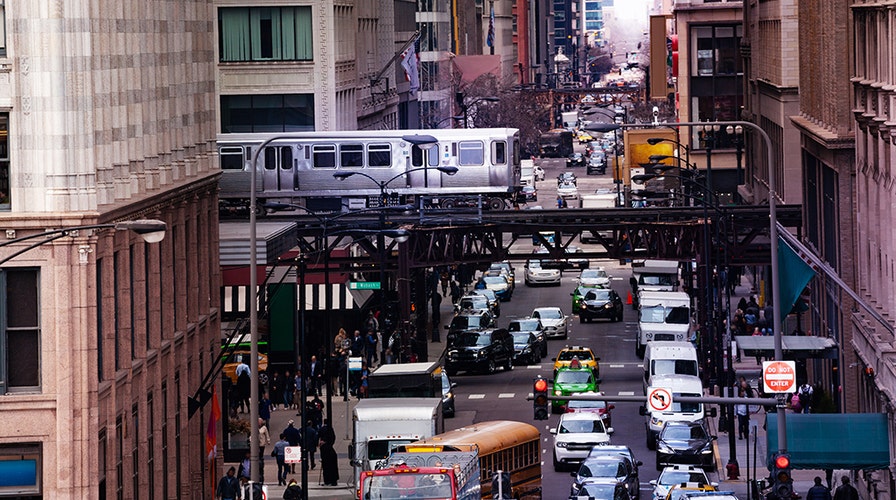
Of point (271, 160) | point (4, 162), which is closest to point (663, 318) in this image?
point (271, 160)

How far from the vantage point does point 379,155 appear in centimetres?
8638

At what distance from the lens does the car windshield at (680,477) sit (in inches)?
1850

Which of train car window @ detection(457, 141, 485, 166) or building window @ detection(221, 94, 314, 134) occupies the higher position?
building window @ detection(221, 94, 314, 134)

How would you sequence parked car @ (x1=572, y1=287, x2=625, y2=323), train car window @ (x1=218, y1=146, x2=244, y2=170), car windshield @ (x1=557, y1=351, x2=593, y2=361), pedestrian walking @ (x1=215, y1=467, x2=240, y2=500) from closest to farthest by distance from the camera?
pedestrian walking @ (x1=215, y1=467, x2=240, y2=500)
car windshield @ (x1=557, y1=351, x2=593, y2=361)
train car window @ (x1=218, y1=146, x2=244, y2=170)
parked car @ (x1=572, y1=287, x2=625, y2=323)

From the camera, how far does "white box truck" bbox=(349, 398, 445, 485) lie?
4900 centimetres

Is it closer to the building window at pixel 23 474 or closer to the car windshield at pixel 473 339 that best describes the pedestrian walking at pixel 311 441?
the building window at pixel 23 474

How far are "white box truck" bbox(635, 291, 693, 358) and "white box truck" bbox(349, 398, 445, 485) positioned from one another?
99.9 ft

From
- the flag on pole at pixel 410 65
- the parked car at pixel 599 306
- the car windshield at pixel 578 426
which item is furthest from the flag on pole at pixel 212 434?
the flag on pole at pixel 410 65

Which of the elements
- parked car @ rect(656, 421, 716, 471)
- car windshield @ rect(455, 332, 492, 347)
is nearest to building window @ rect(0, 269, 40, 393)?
parked car @ rect(656, 421, 716, 471)

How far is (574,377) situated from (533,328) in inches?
707

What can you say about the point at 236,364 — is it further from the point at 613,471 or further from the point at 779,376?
the point at 779,376

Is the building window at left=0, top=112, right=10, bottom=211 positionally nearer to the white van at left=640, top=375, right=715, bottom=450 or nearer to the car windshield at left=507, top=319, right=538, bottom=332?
the white van at left=640, top=375, right=715, bottom=450

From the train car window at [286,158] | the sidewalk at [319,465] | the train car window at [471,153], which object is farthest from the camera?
the train car window at [471,153]

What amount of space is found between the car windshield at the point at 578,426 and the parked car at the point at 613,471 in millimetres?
6916
